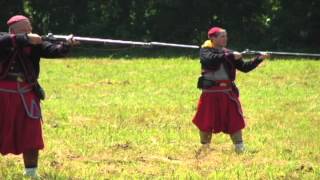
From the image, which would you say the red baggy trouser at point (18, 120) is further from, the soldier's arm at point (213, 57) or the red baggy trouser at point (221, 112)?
the red baggy trouser at point (221, 112)

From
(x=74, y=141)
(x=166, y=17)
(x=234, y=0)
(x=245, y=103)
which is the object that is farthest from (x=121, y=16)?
(x=74, y=141)

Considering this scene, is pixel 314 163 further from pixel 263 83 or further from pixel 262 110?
pixel 263 83

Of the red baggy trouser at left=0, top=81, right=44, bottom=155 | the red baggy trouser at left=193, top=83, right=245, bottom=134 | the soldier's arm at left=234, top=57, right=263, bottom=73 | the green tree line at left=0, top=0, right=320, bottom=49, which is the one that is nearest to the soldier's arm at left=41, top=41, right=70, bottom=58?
the red baggy trouser at left=0, top=81, right=44, bottom=155

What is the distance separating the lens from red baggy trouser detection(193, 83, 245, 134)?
9477mm

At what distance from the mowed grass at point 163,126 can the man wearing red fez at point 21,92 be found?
48 centimetres

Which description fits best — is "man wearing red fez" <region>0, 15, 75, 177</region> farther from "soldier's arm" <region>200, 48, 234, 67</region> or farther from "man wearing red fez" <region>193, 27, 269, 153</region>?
"man wearing red fez" <region>193, 27, 269, 153</region>

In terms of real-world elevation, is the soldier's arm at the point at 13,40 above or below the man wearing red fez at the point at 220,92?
above

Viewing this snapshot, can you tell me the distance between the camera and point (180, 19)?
94.3 feet

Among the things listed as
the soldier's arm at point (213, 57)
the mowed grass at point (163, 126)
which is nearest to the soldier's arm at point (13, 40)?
the mowed grass at point (163, 126)

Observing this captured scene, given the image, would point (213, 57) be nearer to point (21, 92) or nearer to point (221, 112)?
point (221, 112)

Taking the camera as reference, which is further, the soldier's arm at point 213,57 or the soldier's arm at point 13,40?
the soldier's arm at point 213,57

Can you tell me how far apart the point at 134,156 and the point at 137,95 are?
19.3ft

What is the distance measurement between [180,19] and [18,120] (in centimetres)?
2151

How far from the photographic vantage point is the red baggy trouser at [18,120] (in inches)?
298
